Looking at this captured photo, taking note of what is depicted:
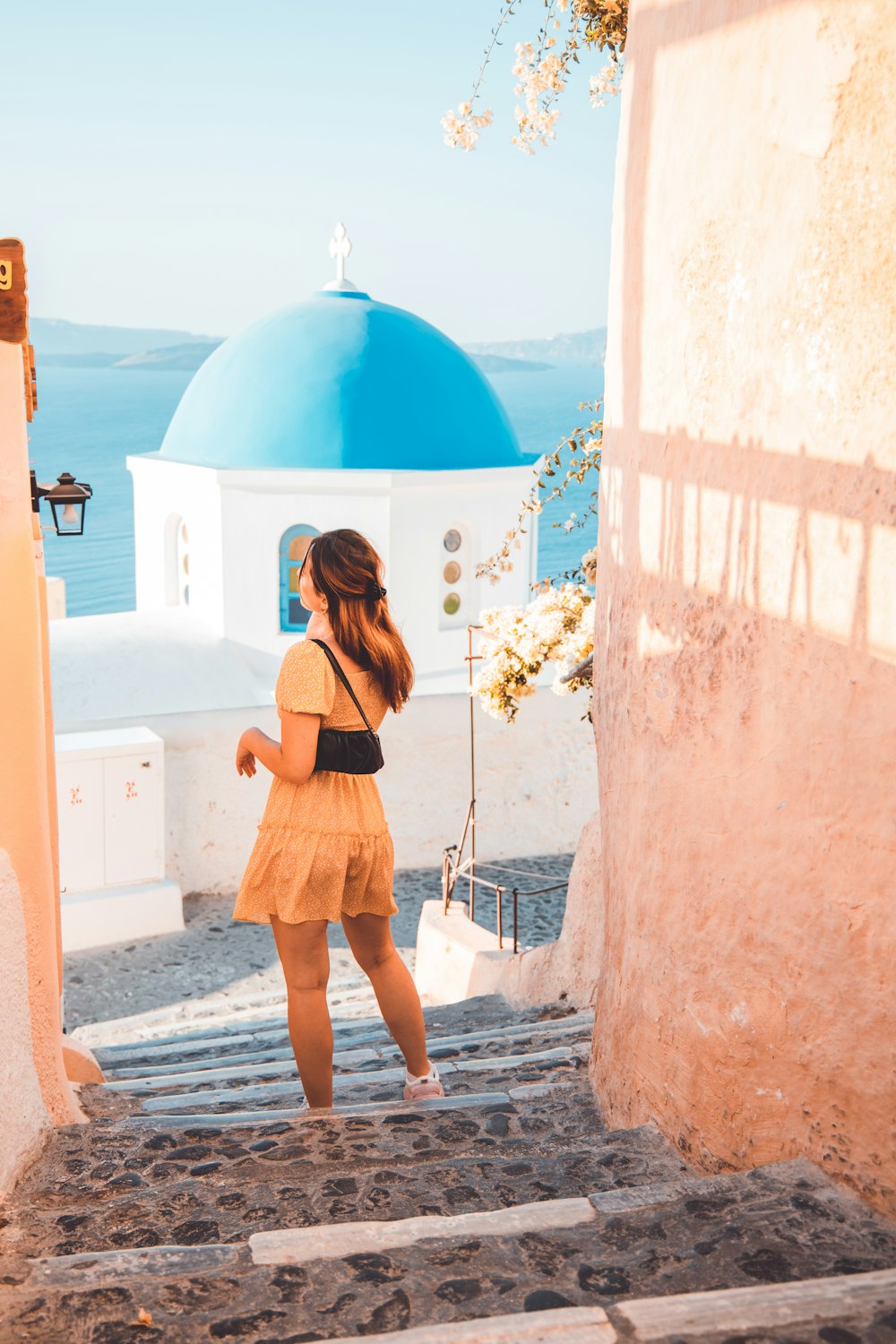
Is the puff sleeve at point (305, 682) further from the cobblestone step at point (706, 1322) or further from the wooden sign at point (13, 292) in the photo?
the cobblestone step at point (706, 1322)

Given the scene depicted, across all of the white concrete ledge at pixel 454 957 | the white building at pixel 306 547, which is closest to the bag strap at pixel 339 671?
the white concrete ledge at pixel 454 957

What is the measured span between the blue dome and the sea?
49.3 inches

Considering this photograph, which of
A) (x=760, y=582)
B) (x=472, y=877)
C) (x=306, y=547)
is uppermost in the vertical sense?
(x=760, y=582)

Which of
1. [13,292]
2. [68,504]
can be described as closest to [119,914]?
[68,504]

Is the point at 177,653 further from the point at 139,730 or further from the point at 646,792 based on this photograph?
the point at 646,792

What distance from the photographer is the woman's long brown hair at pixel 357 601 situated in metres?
3.24

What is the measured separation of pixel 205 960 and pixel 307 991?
7273 millimetres

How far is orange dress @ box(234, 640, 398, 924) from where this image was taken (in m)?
3.32

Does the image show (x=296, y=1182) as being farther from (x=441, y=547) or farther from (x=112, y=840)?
(x=441, y=547)

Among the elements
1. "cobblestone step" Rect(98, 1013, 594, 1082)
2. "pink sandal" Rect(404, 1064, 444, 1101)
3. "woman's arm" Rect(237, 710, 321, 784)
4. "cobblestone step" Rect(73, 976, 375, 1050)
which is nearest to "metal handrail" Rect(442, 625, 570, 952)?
"cobblestone step" Rect(73, 976, 375, 1050)

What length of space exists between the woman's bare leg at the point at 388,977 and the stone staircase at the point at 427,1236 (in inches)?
8.1

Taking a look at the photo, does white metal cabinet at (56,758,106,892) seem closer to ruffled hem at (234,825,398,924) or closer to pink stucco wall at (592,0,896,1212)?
ruffled hem at (234,825,398,924)

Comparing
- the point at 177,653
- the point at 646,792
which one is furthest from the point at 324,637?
the point at 177,653

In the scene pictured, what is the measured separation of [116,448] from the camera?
334 ft
